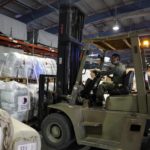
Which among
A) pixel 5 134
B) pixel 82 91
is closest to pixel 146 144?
pixel 82 91

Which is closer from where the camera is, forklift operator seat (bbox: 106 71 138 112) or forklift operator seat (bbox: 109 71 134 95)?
forklift operator seat (bbox: 106 71 138 112)

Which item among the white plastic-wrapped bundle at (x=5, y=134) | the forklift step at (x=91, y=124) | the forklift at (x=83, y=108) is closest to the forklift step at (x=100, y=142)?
the forklift at (x=83, y=108)

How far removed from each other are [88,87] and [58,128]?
1.08 metres

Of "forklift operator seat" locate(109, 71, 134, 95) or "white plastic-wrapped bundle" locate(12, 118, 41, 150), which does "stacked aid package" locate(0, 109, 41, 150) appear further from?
"forklift operator seat" locate(109, 71, 134, 95)

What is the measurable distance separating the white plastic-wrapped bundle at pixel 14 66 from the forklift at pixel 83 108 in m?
0.87

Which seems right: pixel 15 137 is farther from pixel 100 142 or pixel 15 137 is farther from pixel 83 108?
pixel 83 108

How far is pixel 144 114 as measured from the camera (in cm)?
424

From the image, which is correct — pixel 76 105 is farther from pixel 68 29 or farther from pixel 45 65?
pixel 45 65

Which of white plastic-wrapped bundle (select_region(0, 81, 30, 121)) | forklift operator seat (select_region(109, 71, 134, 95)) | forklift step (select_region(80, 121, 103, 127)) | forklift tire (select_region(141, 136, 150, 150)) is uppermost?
forklift operator seat (select_region(109, 71, 134, 95))

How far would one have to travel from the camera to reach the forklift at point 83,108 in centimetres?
432

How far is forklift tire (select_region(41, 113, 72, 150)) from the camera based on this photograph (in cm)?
494

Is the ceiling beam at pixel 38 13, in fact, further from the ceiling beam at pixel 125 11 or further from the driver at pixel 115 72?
the driver at pixel 115 72

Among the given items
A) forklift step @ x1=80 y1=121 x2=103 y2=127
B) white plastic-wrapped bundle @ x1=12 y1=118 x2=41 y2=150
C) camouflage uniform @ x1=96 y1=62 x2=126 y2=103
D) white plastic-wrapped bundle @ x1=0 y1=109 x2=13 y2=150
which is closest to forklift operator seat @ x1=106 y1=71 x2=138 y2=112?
camouflage uniform @ x1=96 y1=62 x2=126 y2=103

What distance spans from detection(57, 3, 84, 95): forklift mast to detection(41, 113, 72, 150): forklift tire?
73 centimetres
